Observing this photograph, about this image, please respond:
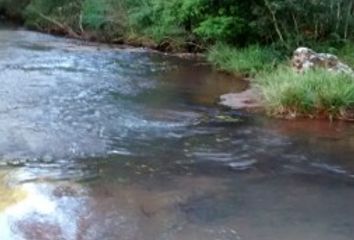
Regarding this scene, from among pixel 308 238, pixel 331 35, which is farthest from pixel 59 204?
pixel 331 35

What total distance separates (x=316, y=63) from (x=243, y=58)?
3.58 m

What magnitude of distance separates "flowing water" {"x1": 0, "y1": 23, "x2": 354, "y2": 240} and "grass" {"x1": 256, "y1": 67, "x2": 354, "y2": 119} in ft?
1.19

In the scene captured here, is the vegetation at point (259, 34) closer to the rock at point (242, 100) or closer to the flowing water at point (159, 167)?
the rock at point (242, 100)

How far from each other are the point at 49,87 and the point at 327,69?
5.39 meters

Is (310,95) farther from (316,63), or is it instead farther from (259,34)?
(259,34)

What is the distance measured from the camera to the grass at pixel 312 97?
1077 centimetres

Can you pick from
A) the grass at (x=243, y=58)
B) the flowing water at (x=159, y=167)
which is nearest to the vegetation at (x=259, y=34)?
the grass at (x=243, y=58)

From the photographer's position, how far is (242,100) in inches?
486

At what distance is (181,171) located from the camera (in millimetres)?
7719

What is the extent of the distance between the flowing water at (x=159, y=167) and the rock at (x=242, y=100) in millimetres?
351

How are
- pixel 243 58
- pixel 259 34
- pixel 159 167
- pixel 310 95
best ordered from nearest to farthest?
pixel 159 167
pixel 310 95
pixel 243 58
pixel 259 34

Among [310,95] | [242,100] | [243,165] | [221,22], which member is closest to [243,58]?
[221,22]

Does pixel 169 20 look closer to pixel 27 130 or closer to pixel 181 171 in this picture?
A: pixel 27 130

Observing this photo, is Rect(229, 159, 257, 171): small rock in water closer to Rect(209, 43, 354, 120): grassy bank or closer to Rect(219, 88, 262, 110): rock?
Rect(209, 43, 354, 120): grassy bank
